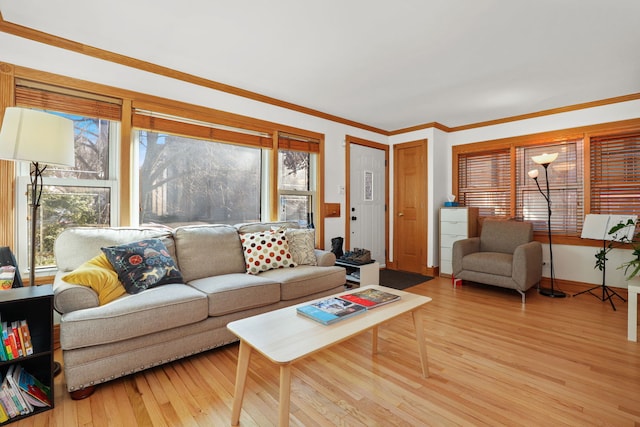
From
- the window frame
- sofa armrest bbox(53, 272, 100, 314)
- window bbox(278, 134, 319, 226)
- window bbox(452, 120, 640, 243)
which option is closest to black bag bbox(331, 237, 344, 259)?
window bbox(278, 134, 319, 226)

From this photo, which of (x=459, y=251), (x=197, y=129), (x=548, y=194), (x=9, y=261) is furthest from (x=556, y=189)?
(x=9, y=261)

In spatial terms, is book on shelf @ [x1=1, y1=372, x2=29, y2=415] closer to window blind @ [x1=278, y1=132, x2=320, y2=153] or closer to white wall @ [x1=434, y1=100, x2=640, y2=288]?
window blind @ [x1=278, y1=132, x2=320, y2=153]

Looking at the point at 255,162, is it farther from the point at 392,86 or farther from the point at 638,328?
the point at 638,328

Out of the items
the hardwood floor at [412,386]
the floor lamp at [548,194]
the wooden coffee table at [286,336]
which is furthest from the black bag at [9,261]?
the floor lamp at [548,194]

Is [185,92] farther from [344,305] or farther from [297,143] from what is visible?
[344,305]

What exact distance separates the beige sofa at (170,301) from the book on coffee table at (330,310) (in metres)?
0.74

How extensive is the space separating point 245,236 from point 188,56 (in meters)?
1.67

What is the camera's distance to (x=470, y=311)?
3.18m

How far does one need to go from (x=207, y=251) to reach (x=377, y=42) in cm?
225

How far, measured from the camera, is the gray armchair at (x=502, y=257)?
136 inches

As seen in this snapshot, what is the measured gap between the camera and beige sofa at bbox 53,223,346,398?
1735 mm

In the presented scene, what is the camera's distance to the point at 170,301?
1987 mm

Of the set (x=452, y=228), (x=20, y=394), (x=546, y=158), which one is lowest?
(x=20, y=394)

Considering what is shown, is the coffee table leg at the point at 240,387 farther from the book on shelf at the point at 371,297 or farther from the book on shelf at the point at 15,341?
the book on shelf at the point at 15,341
